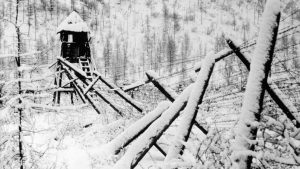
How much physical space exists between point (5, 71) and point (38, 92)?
0.58 m

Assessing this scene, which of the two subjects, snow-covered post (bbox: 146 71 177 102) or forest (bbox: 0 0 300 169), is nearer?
forest (bbox: 0 0 300 169)

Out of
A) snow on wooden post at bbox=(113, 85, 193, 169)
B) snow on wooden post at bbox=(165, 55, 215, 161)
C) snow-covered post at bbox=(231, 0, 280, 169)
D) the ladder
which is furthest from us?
the ladder

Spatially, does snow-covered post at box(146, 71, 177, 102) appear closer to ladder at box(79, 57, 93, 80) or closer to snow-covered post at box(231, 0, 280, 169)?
snow-covered post at box(231, 0, 280, 169)

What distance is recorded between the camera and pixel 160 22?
132 m

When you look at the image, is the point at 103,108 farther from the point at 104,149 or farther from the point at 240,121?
the point at 240,121

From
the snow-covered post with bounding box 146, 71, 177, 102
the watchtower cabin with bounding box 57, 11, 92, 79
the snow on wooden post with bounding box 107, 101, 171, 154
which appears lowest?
the snow on wooden post with bounding box 107, 101, 171, 154

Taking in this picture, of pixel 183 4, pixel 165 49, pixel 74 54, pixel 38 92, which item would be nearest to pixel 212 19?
pixel 183 4

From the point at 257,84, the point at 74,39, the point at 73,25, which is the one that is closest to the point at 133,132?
the point at 257,84

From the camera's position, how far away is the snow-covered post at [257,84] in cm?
229

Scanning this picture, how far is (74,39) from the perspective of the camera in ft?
54.8

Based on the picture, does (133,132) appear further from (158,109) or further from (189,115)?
(189,115)

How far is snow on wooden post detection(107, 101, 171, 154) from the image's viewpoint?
3.94m

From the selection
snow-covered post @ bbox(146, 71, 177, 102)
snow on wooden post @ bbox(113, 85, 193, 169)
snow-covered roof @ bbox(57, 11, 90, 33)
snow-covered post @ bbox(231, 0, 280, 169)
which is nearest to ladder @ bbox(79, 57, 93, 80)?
snow-covered roof @ bbox(57, 11, 90, 33)

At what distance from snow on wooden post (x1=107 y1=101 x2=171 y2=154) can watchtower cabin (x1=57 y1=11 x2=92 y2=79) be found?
40.8 ft
